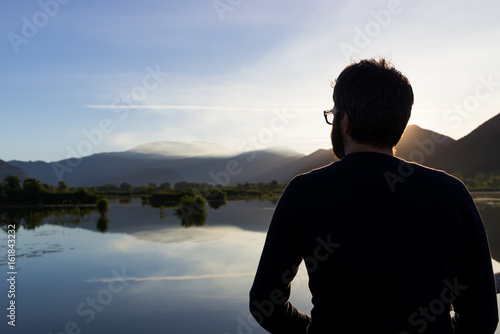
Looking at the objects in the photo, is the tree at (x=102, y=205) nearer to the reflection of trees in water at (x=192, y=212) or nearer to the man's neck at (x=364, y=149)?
the reflection of trees in water at (x=192, y=212)

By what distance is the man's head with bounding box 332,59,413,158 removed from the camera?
4.68ft

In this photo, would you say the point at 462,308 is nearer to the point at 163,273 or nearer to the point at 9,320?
the point at 9,320

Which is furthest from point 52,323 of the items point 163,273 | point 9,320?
point 163,273

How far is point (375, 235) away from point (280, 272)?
36cm

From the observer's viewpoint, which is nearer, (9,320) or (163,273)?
(9,320)

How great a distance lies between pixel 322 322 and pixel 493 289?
657 millimetres

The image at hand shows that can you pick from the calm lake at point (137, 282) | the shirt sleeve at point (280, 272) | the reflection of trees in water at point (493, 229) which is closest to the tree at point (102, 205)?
the calm lake at point (137, 282)

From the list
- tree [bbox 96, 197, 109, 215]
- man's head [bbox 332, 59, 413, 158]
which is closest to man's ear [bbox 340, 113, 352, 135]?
man's head [bbox 332, 59, 413, 158]

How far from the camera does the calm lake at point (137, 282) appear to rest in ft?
36.6

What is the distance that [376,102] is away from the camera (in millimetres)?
1427

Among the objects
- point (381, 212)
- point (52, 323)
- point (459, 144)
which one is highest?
point (459, 144)

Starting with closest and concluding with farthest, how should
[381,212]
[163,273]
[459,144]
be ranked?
[381,212], [163,273], [459,144]

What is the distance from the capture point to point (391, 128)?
1.44m

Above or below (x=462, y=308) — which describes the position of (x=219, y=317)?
below
